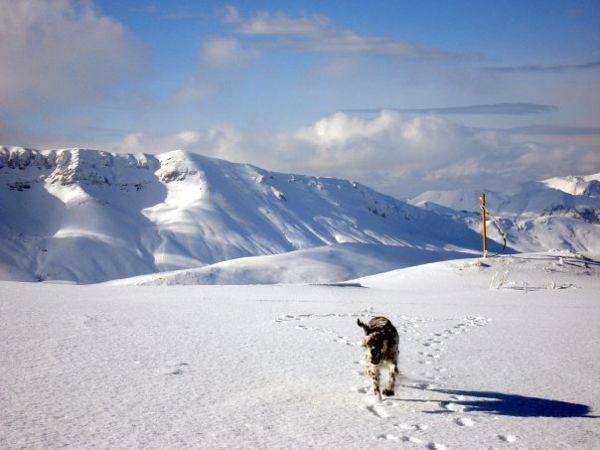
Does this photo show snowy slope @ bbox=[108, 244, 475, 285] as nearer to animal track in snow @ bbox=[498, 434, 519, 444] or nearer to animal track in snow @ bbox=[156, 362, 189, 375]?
animal track in snow @ bbox=[156, 362, 189, 375]

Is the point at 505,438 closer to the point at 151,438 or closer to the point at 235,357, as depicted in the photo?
the point at 151,438

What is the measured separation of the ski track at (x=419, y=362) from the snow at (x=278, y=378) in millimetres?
40

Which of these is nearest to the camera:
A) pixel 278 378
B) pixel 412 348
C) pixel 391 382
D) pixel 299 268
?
pixel 391 382

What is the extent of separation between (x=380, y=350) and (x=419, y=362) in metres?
3.53

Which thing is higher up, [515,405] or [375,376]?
[375,376]

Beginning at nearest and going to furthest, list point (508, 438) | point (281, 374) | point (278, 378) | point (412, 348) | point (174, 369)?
point (508, 438), point (278, 378), point (174, 369), point (281, 374), point (412, 348)

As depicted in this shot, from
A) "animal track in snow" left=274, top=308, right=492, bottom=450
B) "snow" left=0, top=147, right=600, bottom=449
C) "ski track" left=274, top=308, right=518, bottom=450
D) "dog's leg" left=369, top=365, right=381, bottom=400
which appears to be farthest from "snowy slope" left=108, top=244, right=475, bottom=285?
"dog's leg" left=369, top=365, right=381, bottom=400

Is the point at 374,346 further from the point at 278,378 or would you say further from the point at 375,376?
the point at 278,378

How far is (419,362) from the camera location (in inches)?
499

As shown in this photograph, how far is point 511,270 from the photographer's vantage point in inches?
1421

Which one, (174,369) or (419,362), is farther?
(419,362)

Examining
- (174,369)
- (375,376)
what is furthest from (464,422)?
(174,369)

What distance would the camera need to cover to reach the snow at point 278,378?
309 inches

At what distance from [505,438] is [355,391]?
9.73 feet
